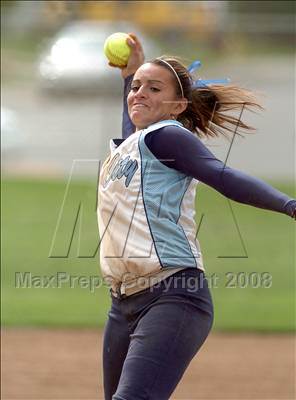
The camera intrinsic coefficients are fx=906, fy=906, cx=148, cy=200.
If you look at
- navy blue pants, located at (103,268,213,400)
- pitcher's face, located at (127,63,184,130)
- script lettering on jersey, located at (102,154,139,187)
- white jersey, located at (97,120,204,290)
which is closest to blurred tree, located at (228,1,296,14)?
pitcher's face, located at (127,63,184,130)

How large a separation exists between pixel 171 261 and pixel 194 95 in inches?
26.8

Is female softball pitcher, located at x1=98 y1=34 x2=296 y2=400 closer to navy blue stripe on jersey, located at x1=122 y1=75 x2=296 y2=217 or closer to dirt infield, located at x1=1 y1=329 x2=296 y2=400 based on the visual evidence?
navy blue stripe on jersey, located at x1=122 y1=75 x2=296 y2=217

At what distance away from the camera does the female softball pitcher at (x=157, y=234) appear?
9.66ft

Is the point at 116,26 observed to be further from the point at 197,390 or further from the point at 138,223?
the point at 138,223

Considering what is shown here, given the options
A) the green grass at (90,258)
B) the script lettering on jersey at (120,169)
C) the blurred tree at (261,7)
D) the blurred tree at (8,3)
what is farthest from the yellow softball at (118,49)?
the blurred tree at (261,7)

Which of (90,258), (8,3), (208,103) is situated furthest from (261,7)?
(208,103)

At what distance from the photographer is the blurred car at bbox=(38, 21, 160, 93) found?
12.4 metres

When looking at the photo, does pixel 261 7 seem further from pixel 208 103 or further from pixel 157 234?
pixel 157 234

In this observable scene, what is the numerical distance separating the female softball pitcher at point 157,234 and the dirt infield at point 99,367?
6.85 ft

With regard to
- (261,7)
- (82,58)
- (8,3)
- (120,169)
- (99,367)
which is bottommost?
(99,367)

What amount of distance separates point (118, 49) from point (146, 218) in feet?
3.40

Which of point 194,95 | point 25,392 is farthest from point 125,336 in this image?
point 25,392

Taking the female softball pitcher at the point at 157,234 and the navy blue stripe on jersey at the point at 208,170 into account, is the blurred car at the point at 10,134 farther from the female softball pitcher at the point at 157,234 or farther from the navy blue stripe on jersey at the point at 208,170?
the navy blue stripe on jersey at the point at 208,170

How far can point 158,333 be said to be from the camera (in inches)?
117
